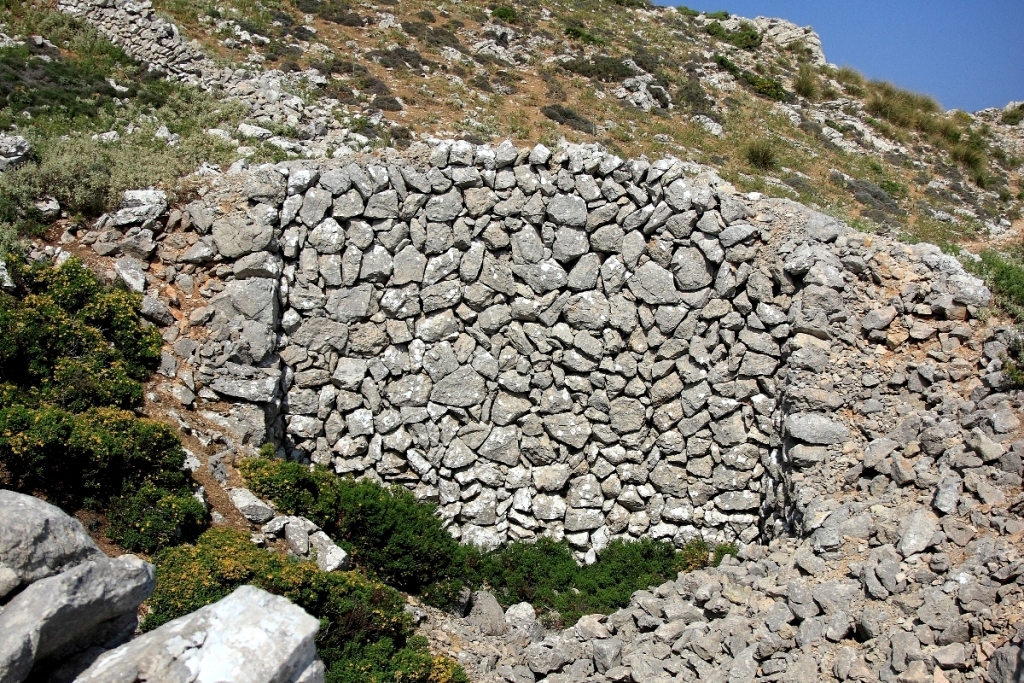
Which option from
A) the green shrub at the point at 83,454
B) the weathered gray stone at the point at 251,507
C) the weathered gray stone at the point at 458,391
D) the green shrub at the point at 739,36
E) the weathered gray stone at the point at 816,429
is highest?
the green shrub at the point at 739,36

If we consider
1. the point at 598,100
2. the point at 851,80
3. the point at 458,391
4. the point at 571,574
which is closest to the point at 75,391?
the point at 458,391

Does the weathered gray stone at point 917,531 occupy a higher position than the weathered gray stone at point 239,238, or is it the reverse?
the weathered gray stone at point 239,238

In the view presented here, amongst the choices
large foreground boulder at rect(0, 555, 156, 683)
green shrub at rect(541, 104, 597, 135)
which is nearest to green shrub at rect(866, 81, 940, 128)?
green shrub at rect(541, 104, 597, 135)

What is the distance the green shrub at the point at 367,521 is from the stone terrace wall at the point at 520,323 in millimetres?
1291

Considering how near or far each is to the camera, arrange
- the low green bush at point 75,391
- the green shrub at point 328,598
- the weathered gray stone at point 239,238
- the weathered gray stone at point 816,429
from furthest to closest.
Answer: the weathered gray stone at point 239,238
the weathered gray stone at point 816,429
the low green bush at point 75,391
the green shrub at point 328,598

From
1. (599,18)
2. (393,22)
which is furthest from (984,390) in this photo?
(599,18)

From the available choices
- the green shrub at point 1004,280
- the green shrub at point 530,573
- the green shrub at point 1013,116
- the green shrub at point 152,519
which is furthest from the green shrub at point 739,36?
the green shrub at point 152,519

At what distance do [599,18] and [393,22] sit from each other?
9823mm

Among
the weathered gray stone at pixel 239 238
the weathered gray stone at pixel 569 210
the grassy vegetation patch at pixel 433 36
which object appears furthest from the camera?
the grassy vegetation patch at pixel 433 36

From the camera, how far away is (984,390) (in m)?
10.4

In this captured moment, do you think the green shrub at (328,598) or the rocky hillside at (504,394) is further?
the rocky hillside at (504,394)

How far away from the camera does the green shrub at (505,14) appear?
90.7ft

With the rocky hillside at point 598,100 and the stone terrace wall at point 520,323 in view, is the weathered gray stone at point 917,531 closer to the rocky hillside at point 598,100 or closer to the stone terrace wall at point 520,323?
the stone terrace wall at point 520,323

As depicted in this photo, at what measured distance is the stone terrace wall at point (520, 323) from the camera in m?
12.7
